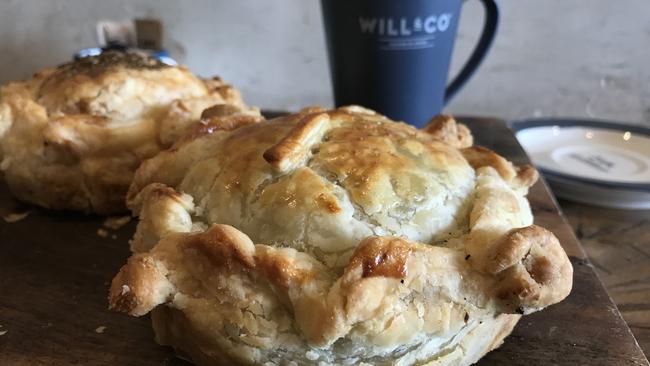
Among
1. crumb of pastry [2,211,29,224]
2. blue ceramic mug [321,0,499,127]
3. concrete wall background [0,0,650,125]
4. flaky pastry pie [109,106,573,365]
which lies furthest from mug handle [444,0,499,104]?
crumb of pastry [2,211,29,224]

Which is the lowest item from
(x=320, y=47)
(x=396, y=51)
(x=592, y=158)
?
(x=592, y=158)

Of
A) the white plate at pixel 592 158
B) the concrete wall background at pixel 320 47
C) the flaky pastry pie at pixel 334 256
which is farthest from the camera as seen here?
the concrete wall background at pixel 320 47

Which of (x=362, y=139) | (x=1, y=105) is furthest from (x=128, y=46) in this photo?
(x=362, y=139)

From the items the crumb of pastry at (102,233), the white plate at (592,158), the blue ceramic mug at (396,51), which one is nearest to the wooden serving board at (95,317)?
the crumb of pastry at (102,233)

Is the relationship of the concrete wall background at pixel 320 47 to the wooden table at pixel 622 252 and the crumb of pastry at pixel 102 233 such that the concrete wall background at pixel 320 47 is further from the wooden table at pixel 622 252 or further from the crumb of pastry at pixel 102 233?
the crumb of pastry at pixel 102 233

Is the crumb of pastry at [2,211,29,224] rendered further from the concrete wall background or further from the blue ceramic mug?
the concrete wall background

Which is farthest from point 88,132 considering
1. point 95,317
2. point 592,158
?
point 592,158

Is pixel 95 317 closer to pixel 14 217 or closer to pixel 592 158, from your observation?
pixel 14 217
